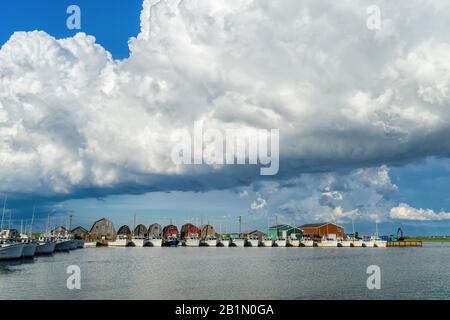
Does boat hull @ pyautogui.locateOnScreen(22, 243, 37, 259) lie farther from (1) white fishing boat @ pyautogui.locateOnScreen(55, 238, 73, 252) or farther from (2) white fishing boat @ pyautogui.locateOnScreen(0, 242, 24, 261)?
(1) white fishing boat @ pyautogui.locateOnScreen(55, 238, 73, 252)

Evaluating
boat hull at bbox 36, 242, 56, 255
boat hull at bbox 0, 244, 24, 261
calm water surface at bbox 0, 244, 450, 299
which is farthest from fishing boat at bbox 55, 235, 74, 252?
calm water surface at bbox 0, 244, 450, 299

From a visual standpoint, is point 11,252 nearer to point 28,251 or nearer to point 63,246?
point 28,251

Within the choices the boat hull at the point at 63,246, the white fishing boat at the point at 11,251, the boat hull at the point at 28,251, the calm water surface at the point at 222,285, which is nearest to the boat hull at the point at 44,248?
the boat hull at the point at 28,251

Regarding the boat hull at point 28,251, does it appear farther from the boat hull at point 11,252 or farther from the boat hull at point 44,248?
the boat hull at point 44,248

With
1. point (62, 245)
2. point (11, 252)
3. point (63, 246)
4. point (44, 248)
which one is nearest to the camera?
point (11, 252)

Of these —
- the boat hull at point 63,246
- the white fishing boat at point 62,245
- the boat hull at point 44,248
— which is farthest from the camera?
the boat hull at point 63,246

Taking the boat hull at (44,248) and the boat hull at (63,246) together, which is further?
the boat hull at (63,246)

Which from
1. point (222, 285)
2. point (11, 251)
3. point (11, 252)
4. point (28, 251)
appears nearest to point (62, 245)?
point (28, 251)
